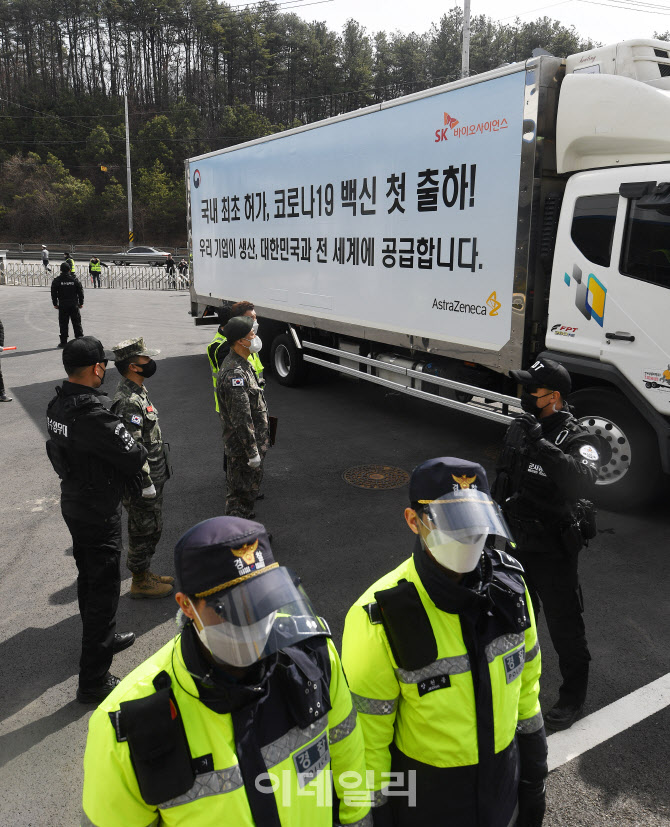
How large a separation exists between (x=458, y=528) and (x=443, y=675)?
1.36 ft

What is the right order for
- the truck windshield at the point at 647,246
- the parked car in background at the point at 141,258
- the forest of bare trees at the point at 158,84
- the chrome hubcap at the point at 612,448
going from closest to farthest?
the truck windshield at the point at 647,246
the chrome hubcap at the point at 612,448
the parked car in background at the point at 141,258
the forest of bare trees at the point at 158,84

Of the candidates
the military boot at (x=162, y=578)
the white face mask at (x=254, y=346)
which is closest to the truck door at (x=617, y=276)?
the white face mask at (x=254, y=346)

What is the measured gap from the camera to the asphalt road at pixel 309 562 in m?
3.12

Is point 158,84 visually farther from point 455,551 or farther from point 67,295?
point 455,551

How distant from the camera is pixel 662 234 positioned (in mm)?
5434

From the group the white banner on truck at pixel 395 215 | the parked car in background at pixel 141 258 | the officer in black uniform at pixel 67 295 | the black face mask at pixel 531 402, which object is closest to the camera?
the black face mask at pixel 531 402

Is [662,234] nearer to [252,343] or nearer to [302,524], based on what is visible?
[252,343]

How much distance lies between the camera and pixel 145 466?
4398 millimetres

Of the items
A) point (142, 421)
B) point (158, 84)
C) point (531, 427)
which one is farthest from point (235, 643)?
point (158, 84)

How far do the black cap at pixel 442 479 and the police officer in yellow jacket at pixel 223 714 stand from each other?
0.55m

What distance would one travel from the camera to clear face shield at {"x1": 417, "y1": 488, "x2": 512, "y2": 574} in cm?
199

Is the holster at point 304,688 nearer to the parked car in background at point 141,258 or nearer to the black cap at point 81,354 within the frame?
the black cap at point 81,354

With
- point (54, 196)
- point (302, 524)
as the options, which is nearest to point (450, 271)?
point (302, 524)

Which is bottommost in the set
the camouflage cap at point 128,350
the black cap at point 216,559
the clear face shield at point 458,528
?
the clear face shield at point 458,528
